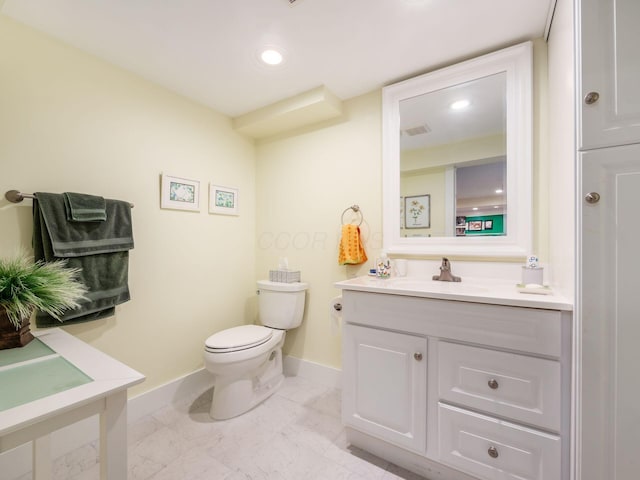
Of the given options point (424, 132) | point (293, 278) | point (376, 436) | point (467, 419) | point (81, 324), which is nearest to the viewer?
point (467, 419)

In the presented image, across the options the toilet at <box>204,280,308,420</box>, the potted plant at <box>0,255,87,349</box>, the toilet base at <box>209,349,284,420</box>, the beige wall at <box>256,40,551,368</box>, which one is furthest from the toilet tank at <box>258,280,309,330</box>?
the potted plant at <box>0,255,87,349</box>

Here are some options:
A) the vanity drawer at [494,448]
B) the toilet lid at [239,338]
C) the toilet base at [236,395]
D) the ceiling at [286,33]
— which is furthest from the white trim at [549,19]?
the toilet base at [236,395]

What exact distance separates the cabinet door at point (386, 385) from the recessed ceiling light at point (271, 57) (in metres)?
1.55

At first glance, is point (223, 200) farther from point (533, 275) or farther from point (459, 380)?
point (533, 275)

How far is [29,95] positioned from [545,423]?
2675 mm

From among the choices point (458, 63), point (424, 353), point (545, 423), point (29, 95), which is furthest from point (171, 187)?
point (545, 423)

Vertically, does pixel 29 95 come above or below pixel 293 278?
above

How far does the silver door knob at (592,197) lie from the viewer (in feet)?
3.00

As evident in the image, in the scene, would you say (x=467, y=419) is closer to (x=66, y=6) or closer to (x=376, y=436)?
(x=376, y=436)

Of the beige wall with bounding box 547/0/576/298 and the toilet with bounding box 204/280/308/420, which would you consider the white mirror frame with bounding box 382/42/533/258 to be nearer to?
the beige wall with bounding box 547/0/576/298

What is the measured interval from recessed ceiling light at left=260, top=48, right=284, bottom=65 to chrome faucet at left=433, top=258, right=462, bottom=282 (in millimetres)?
1510

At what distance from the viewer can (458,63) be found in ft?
5.60

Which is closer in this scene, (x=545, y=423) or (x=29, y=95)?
(x=545, y=423)

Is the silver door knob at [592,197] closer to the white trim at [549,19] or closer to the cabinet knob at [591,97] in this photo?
the cabinet knob at [591,97]
